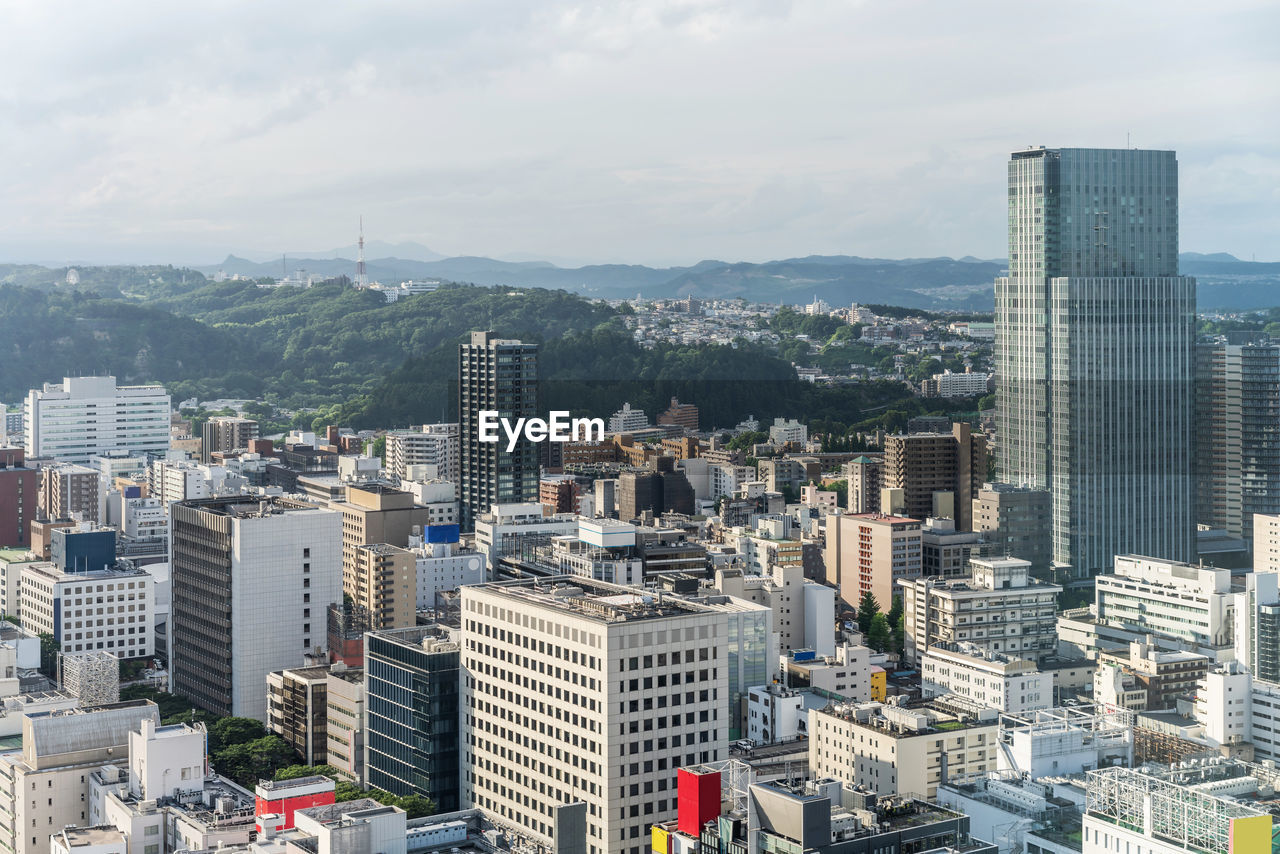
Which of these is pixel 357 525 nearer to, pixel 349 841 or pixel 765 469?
pixel 765 469

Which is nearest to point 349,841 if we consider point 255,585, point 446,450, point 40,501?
point 255,585

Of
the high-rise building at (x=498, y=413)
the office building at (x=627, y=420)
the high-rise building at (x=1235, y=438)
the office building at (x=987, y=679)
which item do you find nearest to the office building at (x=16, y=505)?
the high-rise building at (x=498, y=413)

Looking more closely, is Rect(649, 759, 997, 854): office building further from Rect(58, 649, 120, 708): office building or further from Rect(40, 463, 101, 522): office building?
Rect(40, 463, 101, 522): office building

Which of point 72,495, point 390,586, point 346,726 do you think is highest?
point 72,495

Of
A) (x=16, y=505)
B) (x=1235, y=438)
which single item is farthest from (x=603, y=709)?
(x=16, y=505)

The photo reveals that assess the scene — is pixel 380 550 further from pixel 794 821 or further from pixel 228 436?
pixel 228 436

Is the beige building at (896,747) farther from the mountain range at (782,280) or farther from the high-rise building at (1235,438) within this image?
the mountain range at (782,280)
